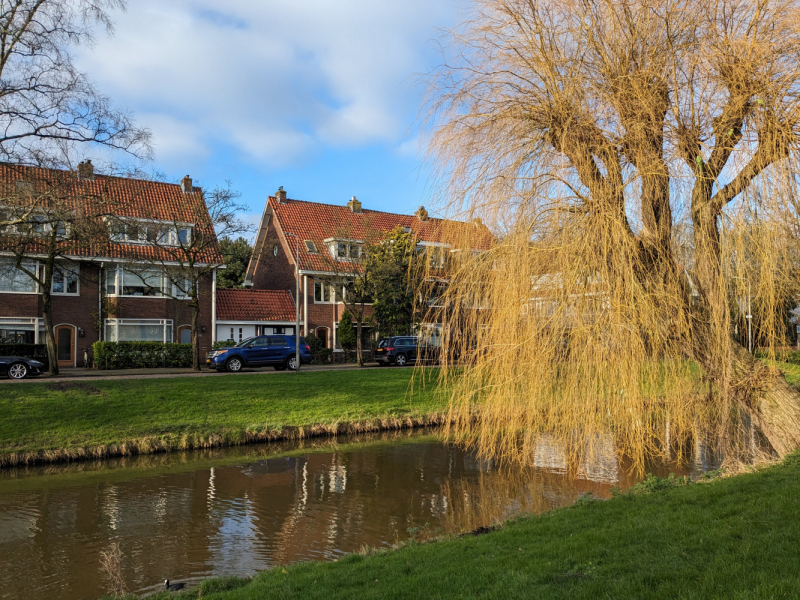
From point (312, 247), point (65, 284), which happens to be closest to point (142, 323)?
point (65, 284)

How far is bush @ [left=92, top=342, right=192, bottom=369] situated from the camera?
29812 millimetres

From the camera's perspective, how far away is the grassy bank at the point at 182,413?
15922mm

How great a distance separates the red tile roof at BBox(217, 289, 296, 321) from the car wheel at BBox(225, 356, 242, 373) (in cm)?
881

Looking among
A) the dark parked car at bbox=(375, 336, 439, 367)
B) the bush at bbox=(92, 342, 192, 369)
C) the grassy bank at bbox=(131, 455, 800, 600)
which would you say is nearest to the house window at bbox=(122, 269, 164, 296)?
the bush at bbox=(92, 342, 192, 369)

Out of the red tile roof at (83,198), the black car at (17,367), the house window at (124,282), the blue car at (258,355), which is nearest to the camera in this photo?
the red tile roof at (83,198)

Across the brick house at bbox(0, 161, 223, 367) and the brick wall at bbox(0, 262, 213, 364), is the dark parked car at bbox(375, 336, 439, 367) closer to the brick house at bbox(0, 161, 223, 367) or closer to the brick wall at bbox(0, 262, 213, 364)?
the brick house at bbox(0, 161, 223, 367)

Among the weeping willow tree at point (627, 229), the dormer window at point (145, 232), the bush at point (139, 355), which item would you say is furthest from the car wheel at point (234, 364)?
the weeping willow tree at point (627, 229)

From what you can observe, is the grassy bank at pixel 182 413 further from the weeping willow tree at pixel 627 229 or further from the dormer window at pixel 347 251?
the dormer window at pixel 347 251

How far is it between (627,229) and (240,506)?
26.1 feet

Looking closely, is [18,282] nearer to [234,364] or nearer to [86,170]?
[234,364]

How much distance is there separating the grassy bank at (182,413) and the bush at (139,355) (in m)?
8.90

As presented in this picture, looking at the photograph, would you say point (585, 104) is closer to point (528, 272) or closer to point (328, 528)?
point (528, 272)

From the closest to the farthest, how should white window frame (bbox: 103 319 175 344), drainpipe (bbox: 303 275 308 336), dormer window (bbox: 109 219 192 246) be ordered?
1. dormer window (bbox: 109 219 192 246)
2. white window frame (bbox: 103 319 175 344)
3. drainpipe (bbox: 303 275 308 336)

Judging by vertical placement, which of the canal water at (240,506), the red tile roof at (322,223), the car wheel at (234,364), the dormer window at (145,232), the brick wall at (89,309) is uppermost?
the red tile roof at (322,223)
